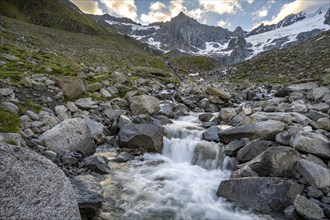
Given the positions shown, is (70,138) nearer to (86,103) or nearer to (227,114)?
(86,103)

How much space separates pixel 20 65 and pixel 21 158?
56.1ft

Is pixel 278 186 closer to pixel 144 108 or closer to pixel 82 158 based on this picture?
pixel 82 158

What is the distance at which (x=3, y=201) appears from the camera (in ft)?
19.8

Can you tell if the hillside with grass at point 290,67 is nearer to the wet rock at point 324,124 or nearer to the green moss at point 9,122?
the wet rock at point 324,124

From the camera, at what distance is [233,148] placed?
13.6 metres

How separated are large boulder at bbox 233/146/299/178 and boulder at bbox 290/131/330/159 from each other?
0.68m

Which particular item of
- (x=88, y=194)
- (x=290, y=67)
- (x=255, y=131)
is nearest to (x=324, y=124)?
(x=255, y=131)

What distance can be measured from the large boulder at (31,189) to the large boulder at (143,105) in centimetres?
1215

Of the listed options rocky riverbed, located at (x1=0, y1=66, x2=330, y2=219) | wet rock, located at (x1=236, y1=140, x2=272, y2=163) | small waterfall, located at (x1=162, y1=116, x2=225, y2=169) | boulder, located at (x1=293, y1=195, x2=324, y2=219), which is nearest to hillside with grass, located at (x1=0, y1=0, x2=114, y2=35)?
rocky riverbed, located at (x1=0, y1=66, x2=330, y2=219)

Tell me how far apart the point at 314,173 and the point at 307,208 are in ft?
5.37

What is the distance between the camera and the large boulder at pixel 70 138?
12273 mm

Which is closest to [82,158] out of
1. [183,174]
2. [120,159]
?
[120,159]

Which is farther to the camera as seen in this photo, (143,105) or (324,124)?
(143,105)

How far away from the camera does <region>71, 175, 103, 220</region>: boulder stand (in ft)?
29.1
